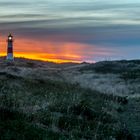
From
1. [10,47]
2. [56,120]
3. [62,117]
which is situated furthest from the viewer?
[10,47]

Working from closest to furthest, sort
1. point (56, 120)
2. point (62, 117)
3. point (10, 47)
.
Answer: point (56, 120)
point (62, 117)
point (10, 47)

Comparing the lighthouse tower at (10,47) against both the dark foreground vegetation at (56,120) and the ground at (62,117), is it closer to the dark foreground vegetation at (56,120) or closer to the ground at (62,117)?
the ground at (62,117)

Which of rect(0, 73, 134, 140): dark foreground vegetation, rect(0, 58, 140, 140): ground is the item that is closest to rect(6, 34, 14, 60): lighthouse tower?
rect(0, 58, 140, 140): ground

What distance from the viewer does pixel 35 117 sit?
18.6 meters

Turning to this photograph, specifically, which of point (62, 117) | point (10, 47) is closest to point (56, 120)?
point (62, 117)

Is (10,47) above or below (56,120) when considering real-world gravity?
above

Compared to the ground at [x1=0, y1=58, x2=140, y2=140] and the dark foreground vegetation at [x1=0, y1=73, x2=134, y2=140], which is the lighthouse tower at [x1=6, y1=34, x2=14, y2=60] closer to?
the ground at [x1=0, y1=58, x2=140, y2=140]

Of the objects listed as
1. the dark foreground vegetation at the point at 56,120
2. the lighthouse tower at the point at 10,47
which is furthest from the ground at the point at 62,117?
the lighthouse tower at the point at 10,47

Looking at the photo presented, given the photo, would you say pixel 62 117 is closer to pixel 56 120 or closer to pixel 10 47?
pixel 56 120

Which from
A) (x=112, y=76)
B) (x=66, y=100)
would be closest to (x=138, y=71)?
(x=112, y=76)

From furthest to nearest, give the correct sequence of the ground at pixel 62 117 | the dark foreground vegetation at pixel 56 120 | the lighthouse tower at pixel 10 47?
the lighthouse tower at pixel 10 47
the ground at pixel 62 117
the dark foreground vegetation at pixel 56 120

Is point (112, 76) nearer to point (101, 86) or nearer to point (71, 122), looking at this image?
point (101, 86)

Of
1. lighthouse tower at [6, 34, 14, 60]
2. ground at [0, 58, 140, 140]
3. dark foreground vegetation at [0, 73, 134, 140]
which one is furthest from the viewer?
lighthouse tower at [6, 34, 14, 60]

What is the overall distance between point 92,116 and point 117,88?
66.2 ft
